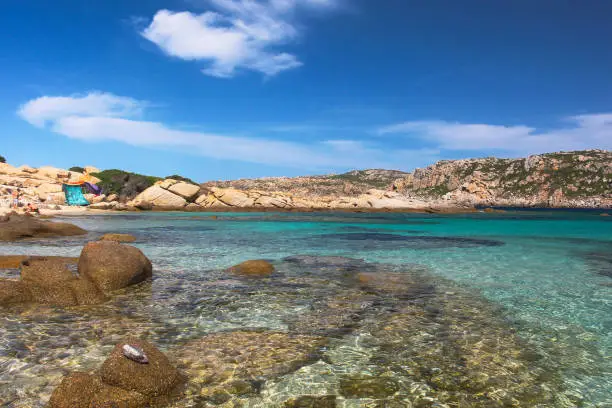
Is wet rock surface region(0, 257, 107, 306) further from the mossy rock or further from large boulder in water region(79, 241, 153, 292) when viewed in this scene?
the mossy rock

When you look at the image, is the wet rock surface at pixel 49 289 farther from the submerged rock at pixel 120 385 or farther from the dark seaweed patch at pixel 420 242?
the dark seaweed patch at pixel 420 242

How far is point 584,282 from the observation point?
14.5 m

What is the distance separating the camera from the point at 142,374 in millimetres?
5527

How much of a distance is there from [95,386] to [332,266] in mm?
12422

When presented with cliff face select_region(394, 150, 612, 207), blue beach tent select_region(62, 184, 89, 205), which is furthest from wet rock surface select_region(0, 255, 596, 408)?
cliff face select_region(394, 150, 612, 207)

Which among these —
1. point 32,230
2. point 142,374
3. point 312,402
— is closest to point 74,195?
point 32,230

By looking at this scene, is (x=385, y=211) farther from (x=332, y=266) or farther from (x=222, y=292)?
(x=222, y=292)

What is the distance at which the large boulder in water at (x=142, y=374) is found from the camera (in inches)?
212

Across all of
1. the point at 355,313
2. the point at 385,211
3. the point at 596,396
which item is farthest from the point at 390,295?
the point at 385,211

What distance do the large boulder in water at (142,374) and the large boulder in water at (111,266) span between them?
6.71 m

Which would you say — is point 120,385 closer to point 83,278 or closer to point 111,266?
point 83,278

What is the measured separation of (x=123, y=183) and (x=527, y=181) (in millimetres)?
158922

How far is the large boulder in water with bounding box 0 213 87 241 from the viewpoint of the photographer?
25.6m

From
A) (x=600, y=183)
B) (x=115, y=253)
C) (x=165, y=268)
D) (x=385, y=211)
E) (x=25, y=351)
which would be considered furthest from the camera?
(x=600, y=183)
